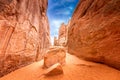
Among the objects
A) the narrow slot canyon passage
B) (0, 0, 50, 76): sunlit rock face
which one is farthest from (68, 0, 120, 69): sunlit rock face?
(0, 0, 50, 76): sunlit rock face

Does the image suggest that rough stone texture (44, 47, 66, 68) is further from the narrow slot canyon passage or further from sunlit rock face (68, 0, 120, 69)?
sunlit rock face (68, 0, 120, 69)

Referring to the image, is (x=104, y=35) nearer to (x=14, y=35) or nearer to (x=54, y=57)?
(x=54, y=57)

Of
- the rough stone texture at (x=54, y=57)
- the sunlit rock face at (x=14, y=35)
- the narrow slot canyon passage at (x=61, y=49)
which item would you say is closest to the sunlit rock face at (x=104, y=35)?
the narrow slot canyon passage at (x=61, y=49)

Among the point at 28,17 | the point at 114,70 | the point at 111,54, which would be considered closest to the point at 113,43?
the point at 111,54

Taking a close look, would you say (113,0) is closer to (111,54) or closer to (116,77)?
(111,54)

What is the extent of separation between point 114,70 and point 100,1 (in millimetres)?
6039

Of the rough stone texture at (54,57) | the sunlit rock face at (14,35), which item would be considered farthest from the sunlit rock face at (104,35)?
the sunlit rock face at (14,35)

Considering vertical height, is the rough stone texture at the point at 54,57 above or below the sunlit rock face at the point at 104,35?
below

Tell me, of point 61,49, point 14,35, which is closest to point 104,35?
point 61,49

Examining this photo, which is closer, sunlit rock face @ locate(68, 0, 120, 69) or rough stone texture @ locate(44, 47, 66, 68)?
sunlit rock face @ locate(68, 0, 120, 69)

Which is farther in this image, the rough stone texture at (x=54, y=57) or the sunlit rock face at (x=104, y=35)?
the rough stone texture at (x=54, y=57)

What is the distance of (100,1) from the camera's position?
8.27 m

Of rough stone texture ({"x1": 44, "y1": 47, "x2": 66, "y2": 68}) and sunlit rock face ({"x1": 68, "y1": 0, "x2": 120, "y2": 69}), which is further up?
sunlit rock face ({"x1": 68, "y1": 0, "x2": 120, "y2": 69})

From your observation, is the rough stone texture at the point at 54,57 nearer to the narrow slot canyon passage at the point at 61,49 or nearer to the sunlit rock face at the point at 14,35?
the narrow slot canyon passage at the point at 61,49
